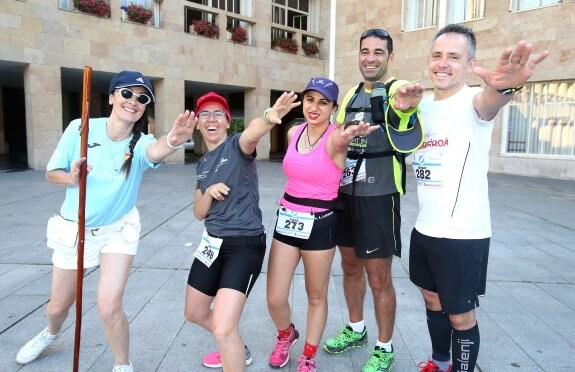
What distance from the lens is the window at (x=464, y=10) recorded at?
51.5ft

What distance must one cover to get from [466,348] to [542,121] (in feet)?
49.1

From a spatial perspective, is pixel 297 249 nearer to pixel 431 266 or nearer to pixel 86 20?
pixel 431 266

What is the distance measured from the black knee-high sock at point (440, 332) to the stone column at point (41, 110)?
14.3 m

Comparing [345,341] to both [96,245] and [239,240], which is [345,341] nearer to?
[239,240]

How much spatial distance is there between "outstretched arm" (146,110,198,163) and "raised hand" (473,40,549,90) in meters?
1.63

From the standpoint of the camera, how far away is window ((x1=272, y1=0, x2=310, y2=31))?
66.3 ft

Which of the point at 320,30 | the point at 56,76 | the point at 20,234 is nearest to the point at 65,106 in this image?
the point at 56,76

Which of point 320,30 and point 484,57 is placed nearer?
point 484,57

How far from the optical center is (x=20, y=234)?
597cm

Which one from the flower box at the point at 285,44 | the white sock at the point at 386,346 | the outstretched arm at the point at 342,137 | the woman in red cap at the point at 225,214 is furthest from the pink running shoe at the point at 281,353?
the flower box at the point at 285,44

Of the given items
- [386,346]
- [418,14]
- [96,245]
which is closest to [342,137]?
[386,346]

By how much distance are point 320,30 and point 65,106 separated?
1414 cm

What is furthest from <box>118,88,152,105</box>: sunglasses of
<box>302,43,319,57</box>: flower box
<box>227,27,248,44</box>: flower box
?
<box>302,43,319,57</box>: flower box

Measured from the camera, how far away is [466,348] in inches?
93.1
